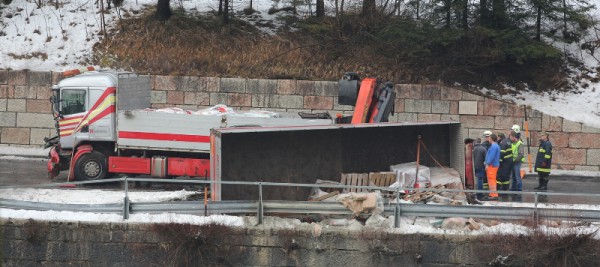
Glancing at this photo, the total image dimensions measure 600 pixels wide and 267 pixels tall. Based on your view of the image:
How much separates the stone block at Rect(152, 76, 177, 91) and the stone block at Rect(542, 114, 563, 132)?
10504 millimetres

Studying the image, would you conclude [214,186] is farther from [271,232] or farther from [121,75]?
[121,75]

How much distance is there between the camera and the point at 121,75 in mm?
20891

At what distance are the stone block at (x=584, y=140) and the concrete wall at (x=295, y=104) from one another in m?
0.03

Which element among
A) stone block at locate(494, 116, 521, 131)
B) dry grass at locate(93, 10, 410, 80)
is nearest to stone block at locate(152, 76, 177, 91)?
dry grass at locate(93, 10, 410, 80)

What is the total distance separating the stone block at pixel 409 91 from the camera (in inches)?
1000

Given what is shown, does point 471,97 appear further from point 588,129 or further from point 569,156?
point 588,129

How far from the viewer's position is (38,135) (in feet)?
85.9

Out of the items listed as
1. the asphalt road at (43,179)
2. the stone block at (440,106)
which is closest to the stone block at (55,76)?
the asphalt road at (43,179)

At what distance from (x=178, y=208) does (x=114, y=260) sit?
1.27m

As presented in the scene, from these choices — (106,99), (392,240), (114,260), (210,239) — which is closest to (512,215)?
(392,240)

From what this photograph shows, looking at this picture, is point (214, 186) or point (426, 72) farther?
point (426, 72)

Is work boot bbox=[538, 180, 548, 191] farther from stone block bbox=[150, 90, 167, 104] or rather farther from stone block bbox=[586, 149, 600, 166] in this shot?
stone block bbox=[150, 90, 167, 104]

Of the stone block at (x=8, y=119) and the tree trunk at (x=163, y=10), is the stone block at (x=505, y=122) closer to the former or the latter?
the tree trunk at (x=163, y=10)

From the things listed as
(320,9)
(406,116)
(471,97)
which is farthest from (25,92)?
(471,97)
